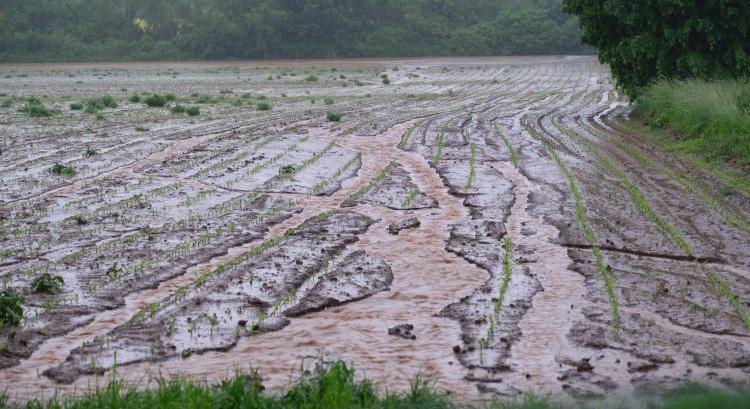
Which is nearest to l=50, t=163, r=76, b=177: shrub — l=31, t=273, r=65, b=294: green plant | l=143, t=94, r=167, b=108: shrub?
l=31, t=273, r=65, b=294: green plant

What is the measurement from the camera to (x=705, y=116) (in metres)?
19.6

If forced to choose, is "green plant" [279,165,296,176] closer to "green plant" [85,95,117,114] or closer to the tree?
the tree

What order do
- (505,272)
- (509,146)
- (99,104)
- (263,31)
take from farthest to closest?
(263,31) < (99,104) < (509,146) < (505,272)

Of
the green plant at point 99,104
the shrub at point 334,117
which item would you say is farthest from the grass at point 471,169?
the green plant at point 99,104

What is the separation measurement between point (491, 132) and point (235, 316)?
15.7 meters

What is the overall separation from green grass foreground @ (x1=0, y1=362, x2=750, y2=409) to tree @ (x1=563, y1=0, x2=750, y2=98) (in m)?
18.8

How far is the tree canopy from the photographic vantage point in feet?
266

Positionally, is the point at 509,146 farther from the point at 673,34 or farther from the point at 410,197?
the point at 410,197

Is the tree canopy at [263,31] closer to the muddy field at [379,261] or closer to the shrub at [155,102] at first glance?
the shrub at [155,102]

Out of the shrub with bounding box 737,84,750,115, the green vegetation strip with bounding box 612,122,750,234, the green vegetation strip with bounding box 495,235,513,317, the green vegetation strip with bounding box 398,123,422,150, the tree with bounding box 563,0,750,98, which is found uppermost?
the tree with bounding box 563,0,750,98

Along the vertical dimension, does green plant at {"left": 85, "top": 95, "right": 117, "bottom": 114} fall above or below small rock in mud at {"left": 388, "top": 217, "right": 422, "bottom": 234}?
below

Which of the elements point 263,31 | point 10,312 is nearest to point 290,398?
point 10,312

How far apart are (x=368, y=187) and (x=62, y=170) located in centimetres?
546

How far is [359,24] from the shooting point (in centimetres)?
8606
